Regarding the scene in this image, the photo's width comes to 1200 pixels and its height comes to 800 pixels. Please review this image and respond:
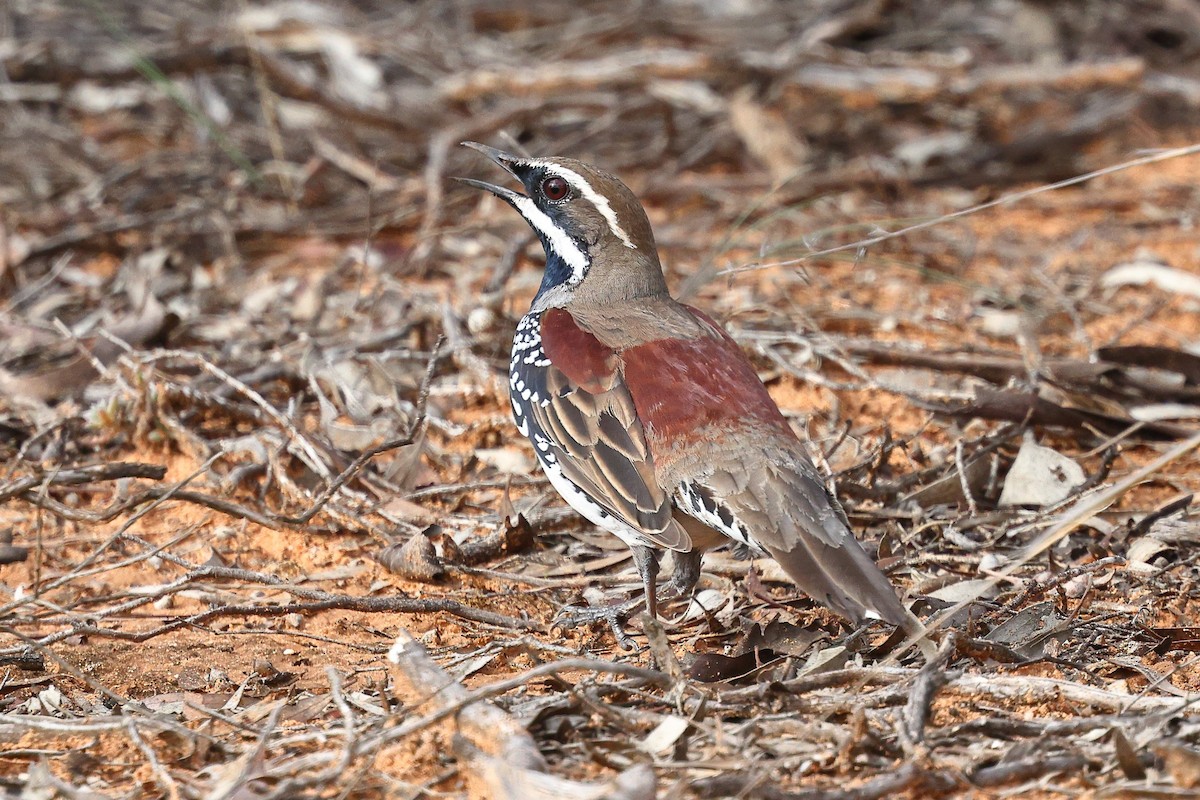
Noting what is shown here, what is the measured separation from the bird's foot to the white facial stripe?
1499 millimetres

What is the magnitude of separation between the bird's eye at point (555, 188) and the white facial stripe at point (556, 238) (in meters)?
0.11

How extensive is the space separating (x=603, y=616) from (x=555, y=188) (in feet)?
6.39

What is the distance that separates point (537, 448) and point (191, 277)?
4.26m

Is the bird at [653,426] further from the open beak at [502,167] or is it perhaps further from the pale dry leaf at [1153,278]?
the pale dry leaf at [1153,278]

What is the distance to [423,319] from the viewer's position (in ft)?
25.0

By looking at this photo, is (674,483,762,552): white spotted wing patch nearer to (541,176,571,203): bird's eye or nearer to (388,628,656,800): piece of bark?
(388,628,656,800): piece of bark

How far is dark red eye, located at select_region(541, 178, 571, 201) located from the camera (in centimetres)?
600

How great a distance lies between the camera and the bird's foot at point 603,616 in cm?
519

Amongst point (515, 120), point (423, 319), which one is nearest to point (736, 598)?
point (423, 319)

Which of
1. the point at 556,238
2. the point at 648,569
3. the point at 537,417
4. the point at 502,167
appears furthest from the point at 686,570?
the point at 502,167

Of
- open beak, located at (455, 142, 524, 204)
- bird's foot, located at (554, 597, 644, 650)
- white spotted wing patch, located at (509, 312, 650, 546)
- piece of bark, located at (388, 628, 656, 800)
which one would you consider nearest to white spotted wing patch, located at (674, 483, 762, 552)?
white spotted wing patch, located at (509, 312, 650, 546)

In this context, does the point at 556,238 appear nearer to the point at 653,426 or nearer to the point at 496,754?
the point at 653,426

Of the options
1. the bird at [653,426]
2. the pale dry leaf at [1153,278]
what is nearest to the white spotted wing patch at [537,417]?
the bird at [653,426]

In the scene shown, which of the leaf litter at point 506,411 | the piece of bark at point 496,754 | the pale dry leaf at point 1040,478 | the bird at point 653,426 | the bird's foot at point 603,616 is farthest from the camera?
the pale dry leaf at point 1040,478
